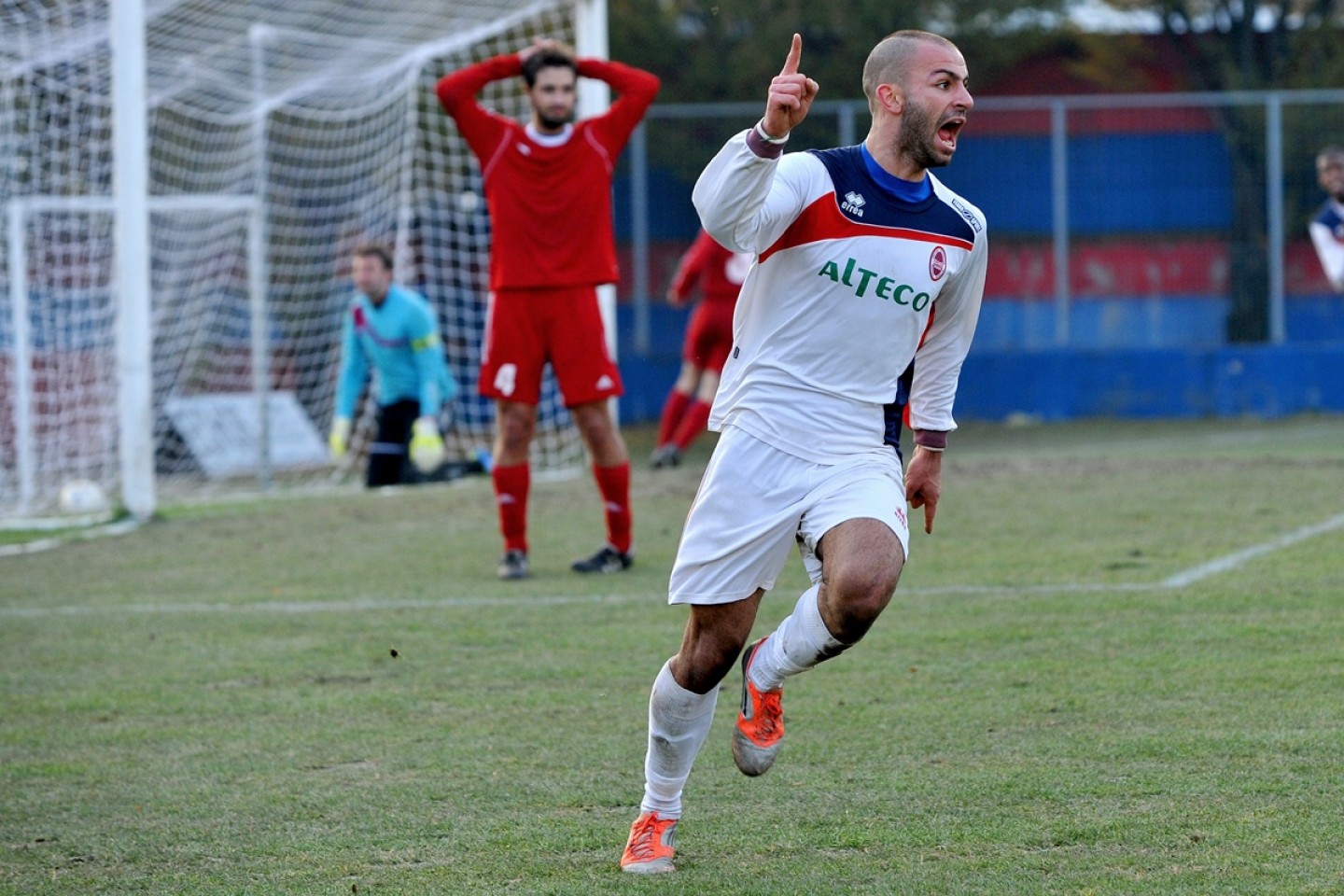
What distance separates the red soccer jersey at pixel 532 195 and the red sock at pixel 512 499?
0.88 meters

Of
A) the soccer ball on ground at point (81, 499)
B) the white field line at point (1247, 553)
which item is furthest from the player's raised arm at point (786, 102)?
the soccer ball on ground at point (81, 499)

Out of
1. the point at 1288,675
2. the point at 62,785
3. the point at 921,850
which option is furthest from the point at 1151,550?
the point at 62,785

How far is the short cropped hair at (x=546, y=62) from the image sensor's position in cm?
815

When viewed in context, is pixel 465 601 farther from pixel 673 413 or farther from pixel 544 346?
pixel 673 413

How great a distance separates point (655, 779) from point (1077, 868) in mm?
967

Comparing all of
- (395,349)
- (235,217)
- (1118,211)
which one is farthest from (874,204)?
(1118,211)

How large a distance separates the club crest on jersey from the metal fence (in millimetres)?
14220

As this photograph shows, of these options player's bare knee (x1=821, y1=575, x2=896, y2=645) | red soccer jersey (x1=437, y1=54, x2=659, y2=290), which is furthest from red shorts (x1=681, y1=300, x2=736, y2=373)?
player's bare knee (x1=821, y1=575, x2=896, y2=645)

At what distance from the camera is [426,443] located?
1197 centimetres

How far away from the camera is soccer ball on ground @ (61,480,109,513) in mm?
12383

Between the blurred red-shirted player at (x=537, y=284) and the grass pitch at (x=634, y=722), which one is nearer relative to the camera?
the grass pitch at (x=634, y=722)

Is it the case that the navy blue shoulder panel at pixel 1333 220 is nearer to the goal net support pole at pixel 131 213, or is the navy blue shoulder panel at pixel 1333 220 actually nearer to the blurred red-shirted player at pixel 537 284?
the blurred red-shirted player at pixel 537 284

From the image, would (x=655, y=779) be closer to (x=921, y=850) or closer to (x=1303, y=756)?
(x=921, y=850)

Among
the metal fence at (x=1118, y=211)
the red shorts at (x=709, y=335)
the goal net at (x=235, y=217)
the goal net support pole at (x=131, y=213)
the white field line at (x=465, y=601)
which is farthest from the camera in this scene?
the metal fence at (x=1118, y=211)
